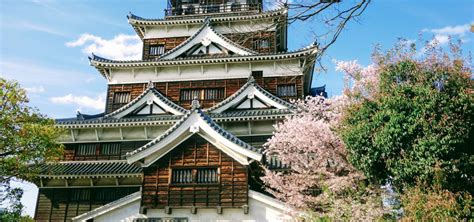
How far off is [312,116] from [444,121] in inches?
232

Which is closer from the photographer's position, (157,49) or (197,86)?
(197,86)

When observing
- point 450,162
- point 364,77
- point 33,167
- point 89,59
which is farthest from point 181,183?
point 89,59

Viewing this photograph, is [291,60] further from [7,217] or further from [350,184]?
[7,217]

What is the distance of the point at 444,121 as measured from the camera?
1117 centimetres

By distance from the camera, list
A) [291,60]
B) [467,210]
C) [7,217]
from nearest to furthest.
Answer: [467,210], [7,217], [291,60]

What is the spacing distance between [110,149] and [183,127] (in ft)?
22.2

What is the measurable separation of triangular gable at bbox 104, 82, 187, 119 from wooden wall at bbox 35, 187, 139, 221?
4.04 m

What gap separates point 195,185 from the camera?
46.5 ft

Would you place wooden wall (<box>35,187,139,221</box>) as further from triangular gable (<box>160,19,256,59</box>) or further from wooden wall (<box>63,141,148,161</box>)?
triangular gable (<box>160,19,256,59</box>)

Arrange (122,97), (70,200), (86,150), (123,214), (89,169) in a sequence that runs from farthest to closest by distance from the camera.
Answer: (122,97)
(86,150)
(70,200)
(89,169)
(123,214)

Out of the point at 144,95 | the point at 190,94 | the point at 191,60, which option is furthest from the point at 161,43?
the point at 144,95

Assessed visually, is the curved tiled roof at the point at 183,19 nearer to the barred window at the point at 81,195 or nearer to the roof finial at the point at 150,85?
the roof finial at the point at 150,85

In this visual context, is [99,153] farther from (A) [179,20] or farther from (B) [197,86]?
(A) [179,20]

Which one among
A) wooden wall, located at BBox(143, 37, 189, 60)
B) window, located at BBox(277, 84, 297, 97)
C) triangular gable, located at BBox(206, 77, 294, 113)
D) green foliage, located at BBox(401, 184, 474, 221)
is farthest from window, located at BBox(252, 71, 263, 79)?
green foliage, located at BBox(401, 184, 474, 221)
